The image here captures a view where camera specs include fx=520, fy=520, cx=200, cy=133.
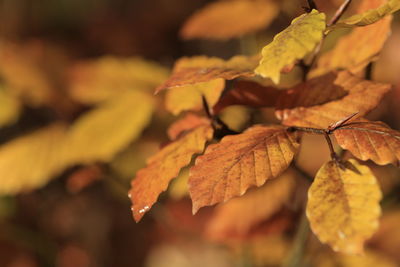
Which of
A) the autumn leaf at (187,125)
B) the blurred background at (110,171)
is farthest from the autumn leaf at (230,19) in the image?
the autumn leaf at (187,125)

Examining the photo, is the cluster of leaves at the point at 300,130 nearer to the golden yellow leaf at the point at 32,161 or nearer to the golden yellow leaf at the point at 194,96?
the golden yellow leaf at the point at 194,96

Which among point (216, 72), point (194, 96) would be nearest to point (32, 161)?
point (194, 96)

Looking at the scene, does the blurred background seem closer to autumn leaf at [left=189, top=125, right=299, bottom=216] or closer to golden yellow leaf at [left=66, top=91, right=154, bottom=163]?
golden yellow leaf at [left=66, top=91, right=154, bottom=163]

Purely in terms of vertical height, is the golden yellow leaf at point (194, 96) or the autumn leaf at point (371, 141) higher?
the autumn leaf at point (371, 141)

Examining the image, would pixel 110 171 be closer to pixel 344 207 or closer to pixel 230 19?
pixel 230 19

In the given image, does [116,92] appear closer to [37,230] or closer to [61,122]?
[61,122]
